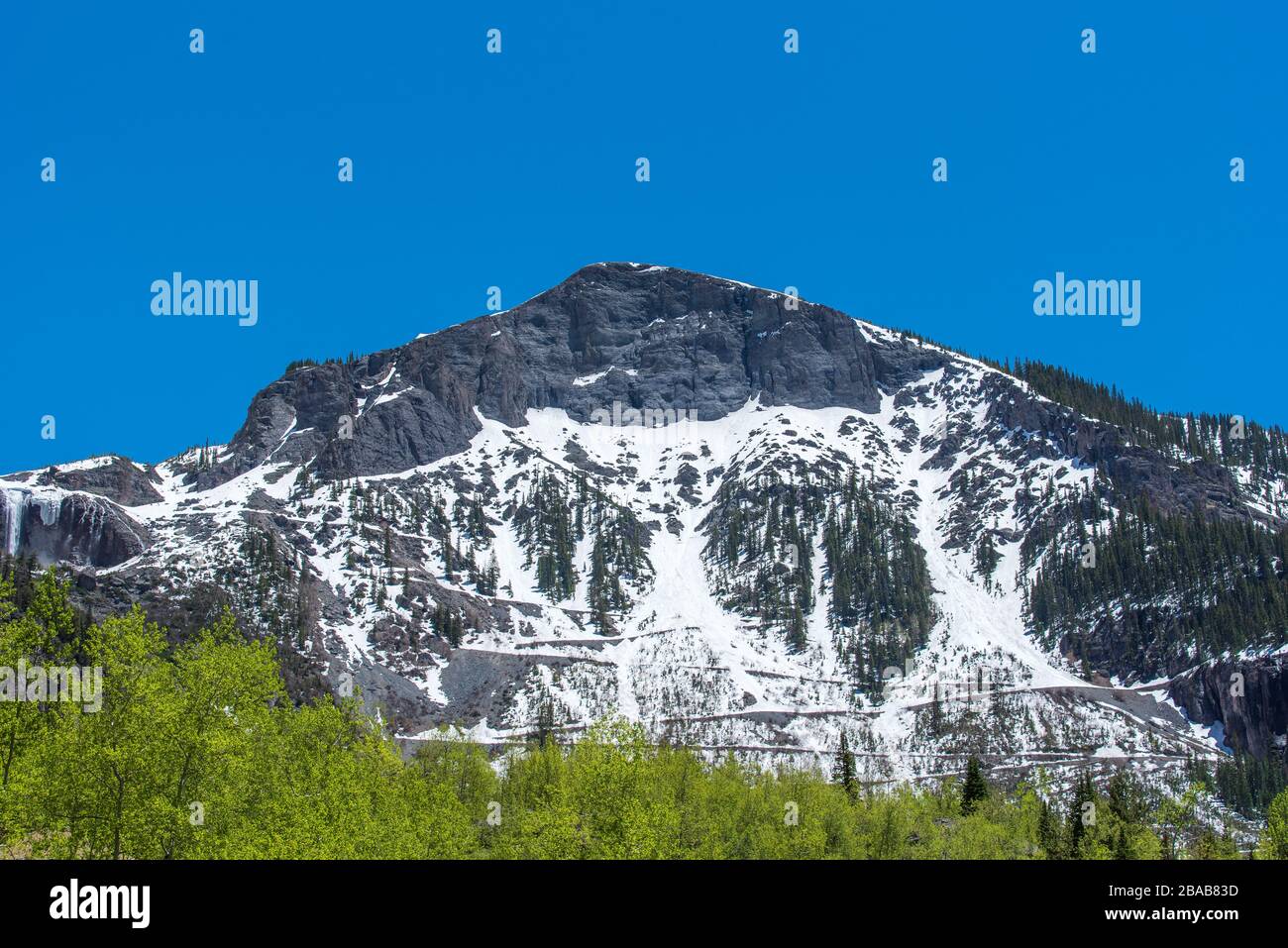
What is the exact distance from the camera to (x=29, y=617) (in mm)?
49125

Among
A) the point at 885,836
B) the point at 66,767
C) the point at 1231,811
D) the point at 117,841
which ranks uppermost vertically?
the point at 66,767

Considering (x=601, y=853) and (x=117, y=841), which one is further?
(x=601, y=853)

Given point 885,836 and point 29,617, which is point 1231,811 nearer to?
point 885,836

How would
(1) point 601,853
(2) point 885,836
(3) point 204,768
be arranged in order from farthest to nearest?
(2) point 885,836
(1) point 601,853
(3) point 204,768

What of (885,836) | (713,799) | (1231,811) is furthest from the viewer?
(1231,811)
